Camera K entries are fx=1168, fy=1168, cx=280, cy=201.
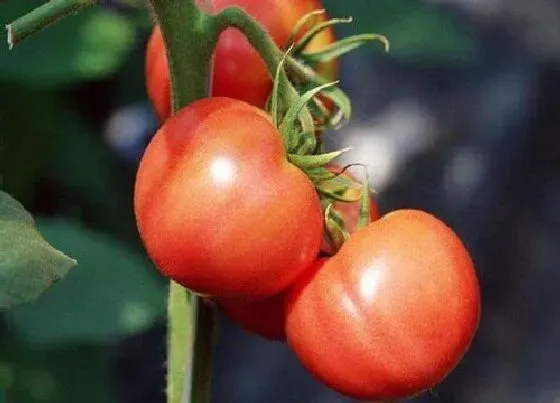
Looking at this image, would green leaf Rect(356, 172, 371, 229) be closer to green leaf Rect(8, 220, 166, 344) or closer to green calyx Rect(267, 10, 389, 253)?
green calyx Rect(267, 10, 389, 253)

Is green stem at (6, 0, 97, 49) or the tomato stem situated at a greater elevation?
green stem at (6, 0, 97, 49)

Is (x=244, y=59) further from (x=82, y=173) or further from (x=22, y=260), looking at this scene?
(x=82, y=173)

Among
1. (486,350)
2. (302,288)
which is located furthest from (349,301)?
(486,350)

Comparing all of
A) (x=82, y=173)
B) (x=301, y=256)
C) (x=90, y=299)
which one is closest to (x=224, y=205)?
(x=301, y=256)

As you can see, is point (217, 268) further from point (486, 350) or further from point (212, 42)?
point (486, 350)

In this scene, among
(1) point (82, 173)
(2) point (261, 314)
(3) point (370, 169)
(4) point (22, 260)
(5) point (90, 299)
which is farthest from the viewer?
(3) point (370, 169)

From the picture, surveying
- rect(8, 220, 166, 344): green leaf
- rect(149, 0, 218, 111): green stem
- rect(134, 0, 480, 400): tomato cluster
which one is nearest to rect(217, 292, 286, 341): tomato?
rect(134, 0, 480, 400): tomato cluster
